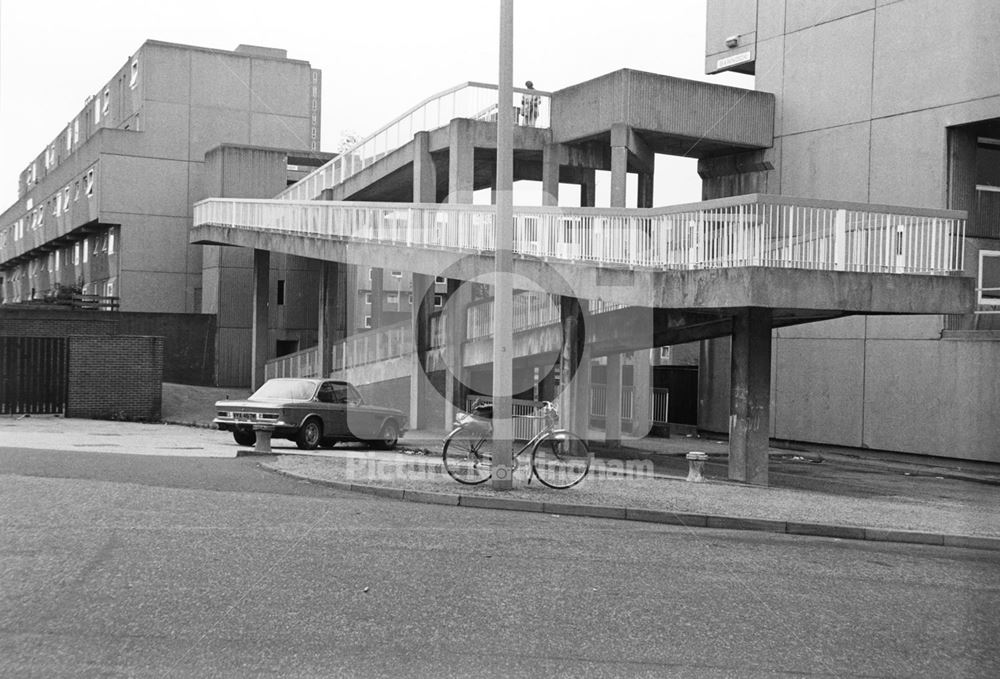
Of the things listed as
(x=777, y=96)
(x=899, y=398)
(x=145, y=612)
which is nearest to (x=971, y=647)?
(x=145, y=612)

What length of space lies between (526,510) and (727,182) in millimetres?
21265

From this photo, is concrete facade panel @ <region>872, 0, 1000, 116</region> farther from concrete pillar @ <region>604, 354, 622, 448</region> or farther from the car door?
the car door

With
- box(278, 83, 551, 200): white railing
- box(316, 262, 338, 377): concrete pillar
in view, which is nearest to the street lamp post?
box(278, 83, 551, 200): white railing

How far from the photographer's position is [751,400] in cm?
1742

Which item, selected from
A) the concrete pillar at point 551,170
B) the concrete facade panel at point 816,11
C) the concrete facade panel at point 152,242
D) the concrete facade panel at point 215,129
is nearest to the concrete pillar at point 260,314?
the concrete facade panel at point 152,242

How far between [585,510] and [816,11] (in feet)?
69.7

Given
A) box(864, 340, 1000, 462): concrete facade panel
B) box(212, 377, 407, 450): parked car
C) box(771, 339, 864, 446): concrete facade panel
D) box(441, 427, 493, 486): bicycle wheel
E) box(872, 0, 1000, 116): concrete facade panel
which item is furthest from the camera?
box(771, 339, 864, 446): concrete facade panel

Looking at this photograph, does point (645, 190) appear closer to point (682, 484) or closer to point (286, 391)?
point (286, 391)

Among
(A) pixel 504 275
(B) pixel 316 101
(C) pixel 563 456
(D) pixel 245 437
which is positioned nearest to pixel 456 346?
(D) pixel 245 437

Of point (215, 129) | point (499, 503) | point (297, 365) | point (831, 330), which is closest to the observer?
point (499, 503)

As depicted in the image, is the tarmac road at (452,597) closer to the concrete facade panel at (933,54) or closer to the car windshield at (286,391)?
the car windshield at (286,391)

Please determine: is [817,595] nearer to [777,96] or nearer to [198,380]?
[777,96]

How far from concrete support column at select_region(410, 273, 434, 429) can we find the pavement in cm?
187

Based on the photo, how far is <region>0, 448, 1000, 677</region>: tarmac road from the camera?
20.0 ft
